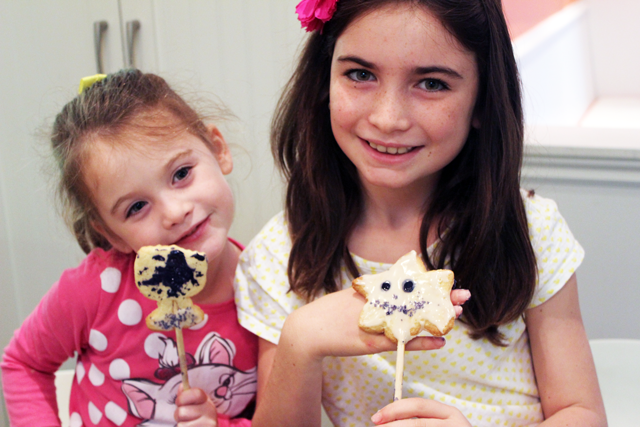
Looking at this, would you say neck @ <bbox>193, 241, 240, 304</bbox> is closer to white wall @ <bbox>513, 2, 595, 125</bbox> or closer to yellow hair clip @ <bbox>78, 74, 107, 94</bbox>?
yellow hair clip @ <bbox>78, 74, 107, 94</bbox>

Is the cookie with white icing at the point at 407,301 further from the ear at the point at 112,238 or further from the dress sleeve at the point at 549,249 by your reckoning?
the ear at the point at 112,238

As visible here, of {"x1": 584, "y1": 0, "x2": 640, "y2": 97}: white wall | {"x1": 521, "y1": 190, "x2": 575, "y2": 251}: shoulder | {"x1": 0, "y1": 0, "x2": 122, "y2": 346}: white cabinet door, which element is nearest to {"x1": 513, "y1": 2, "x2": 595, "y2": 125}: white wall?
{"x1": 584, "y1": 0, "x2": 640, "y2": 97}: white wall

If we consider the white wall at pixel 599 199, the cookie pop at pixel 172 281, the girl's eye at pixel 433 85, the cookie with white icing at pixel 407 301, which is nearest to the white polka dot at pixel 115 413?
the cookie pop at pixel 172 281

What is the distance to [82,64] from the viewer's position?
1.96 m

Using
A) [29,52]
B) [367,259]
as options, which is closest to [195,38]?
[29,52]

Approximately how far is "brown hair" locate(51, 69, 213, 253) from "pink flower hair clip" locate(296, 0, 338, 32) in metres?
0.29

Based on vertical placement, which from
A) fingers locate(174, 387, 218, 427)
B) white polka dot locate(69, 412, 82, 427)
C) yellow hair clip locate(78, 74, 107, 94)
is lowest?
white polka dot locate(69, 412, 82, 427)

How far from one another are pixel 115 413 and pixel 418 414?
64 cm

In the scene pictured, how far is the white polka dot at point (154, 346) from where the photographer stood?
1163 mm

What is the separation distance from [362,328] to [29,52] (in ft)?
5.22

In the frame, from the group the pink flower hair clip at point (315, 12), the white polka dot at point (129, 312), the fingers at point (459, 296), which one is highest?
the pink flower hair clip at point (315, 12)

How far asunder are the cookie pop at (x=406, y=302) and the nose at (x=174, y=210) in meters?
0.34

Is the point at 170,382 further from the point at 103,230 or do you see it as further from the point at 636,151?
the point at 636,151

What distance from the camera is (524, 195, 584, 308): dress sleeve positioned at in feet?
3.53
